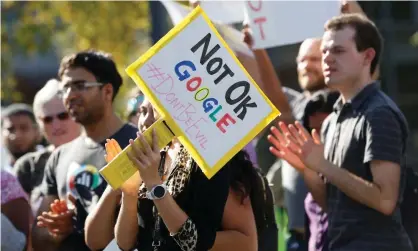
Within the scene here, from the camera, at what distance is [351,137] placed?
5.29 meters

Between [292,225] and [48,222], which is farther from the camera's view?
[292,225]

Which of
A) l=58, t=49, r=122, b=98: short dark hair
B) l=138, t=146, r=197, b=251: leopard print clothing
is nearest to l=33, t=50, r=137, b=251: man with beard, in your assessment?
l=58, t=49, r=122, b=98: short dark hair

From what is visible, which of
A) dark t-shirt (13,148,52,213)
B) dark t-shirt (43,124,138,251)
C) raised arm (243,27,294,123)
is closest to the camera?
dark t-shirt (43,124,138,251)

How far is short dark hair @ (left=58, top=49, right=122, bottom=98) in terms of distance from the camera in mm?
6230

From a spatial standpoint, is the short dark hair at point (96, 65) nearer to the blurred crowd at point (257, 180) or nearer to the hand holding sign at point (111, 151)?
the blurred crowd at point (257, 180)

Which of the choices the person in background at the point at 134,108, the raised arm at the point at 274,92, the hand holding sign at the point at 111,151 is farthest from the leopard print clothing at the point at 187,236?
the raised arm at the point at 274,92

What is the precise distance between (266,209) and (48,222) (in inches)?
58.3

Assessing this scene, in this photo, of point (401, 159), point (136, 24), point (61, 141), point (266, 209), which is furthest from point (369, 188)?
→ point (136, 24)

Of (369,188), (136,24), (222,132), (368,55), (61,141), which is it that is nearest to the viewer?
(222,132)

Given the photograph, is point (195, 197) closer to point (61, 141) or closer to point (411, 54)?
point (61, 141)

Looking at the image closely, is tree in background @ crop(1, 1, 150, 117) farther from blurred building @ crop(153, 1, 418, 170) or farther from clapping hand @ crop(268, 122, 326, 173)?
clapping hand @ crop(268, 122, 326, 173)

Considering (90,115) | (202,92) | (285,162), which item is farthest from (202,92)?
(285,162)

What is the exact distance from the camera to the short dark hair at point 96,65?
6230 millimetres

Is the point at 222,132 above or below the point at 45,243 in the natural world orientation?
above
